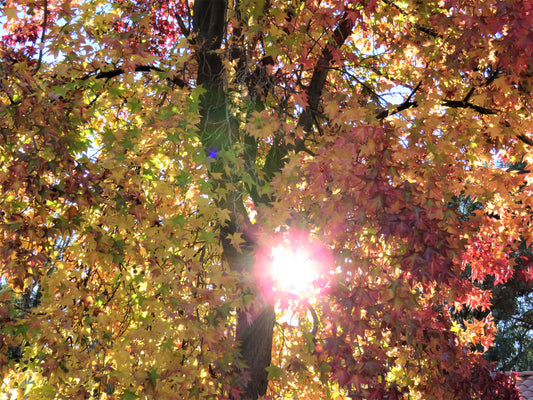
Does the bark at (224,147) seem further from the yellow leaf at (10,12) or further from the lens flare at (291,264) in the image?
the yellow leaf at (10,12)

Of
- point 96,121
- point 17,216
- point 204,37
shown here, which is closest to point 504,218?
point 204,37

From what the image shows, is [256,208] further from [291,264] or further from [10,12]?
[10,12]

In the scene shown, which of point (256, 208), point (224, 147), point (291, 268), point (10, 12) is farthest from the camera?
point (224, 147)

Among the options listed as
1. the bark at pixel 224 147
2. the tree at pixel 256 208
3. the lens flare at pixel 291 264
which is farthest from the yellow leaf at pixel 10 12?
the lens flare at pixel 291 264

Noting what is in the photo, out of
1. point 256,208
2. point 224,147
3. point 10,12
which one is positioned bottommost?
point 256,208

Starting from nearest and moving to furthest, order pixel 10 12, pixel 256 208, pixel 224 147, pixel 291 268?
pixel 291 268 < pixel 10 12 < pixel 256 208 < pixel 224 147

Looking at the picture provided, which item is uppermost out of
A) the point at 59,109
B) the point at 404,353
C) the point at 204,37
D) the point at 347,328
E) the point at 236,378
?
the point at 204,37

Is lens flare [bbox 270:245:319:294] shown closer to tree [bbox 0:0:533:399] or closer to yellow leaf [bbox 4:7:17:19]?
tree [bbox 0:0:533:399]

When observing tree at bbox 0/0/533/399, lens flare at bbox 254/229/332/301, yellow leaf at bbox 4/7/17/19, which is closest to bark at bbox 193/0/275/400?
tree at bbox 0/0/533/399

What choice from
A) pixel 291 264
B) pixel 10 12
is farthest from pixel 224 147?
pixel 10 12

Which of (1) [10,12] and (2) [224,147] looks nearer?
(1) [10,12]

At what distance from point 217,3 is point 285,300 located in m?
3.30

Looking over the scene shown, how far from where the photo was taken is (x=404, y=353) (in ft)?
17.7

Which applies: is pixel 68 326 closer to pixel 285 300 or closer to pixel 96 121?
pixel 285 300
